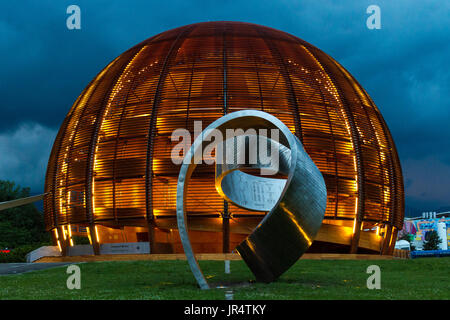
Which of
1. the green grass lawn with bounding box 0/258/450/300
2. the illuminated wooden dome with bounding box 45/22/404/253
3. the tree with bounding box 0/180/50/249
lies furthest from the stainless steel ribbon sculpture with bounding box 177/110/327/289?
the tree with bounding box 0/180/50/249

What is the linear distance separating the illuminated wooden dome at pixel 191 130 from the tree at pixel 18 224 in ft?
47.2

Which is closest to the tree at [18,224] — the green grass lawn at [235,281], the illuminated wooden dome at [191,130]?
the illuminated wooden dome at [191,130]

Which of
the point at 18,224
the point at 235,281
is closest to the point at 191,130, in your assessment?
the point at 235,281

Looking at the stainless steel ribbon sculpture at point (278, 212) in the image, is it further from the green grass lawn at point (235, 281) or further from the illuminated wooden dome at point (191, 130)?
the illuminated wooden dome at point (191, 130)

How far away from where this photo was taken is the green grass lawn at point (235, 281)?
46.3 ft

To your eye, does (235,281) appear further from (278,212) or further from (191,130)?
(191,130)

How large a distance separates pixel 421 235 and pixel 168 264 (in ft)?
559

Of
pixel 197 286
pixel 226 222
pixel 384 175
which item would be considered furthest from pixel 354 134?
pixel 197 286

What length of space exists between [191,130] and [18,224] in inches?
1178

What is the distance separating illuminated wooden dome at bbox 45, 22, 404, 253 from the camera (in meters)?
31.8

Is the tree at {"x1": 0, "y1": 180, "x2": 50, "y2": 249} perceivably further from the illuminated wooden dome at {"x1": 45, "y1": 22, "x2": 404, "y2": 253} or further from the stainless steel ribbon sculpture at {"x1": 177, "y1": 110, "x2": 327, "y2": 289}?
the stainless steel ribbon sculpture at {"x1": 177, "y1": 110, "x2": 327, "y2": 289}

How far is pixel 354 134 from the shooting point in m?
34.2
